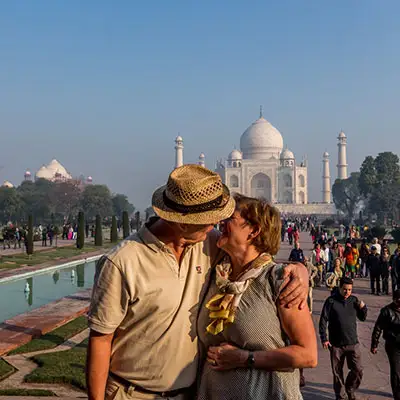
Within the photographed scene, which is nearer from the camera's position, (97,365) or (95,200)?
(97,365)

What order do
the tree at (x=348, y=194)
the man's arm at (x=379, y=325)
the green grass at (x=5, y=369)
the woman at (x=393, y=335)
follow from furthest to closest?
the tree at (x=348, y=194) < the green grass at (x=5, y=369) < the man's arm at (x=379, y=325) < the woman at (x=393, y=335)

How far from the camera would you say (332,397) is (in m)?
4.88

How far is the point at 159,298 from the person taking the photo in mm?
1870

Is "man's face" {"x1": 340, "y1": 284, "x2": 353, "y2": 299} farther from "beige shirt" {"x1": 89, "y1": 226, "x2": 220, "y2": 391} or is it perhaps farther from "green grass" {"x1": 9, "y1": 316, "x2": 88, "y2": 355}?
"green grass" {"x1": 9, "y1": 316, "x2": 88, "y2": 355}

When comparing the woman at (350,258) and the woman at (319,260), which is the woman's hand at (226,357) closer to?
the woman at (319,260)

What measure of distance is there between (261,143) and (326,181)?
12.6 m

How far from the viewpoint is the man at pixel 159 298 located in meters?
1.85

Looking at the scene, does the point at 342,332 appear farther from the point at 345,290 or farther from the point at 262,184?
the point at 262,184

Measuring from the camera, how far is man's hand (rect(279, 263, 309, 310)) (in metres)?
1.82

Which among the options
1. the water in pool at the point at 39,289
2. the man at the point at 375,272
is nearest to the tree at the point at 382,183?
the water in pool at the point at 39,289

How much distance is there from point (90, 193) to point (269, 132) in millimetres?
28398

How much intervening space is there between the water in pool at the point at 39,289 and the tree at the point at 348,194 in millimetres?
48322

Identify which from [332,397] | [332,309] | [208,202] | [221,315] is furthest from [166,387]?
[332,397]

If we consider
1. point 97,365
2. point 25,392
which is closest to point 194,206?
point 97,365
